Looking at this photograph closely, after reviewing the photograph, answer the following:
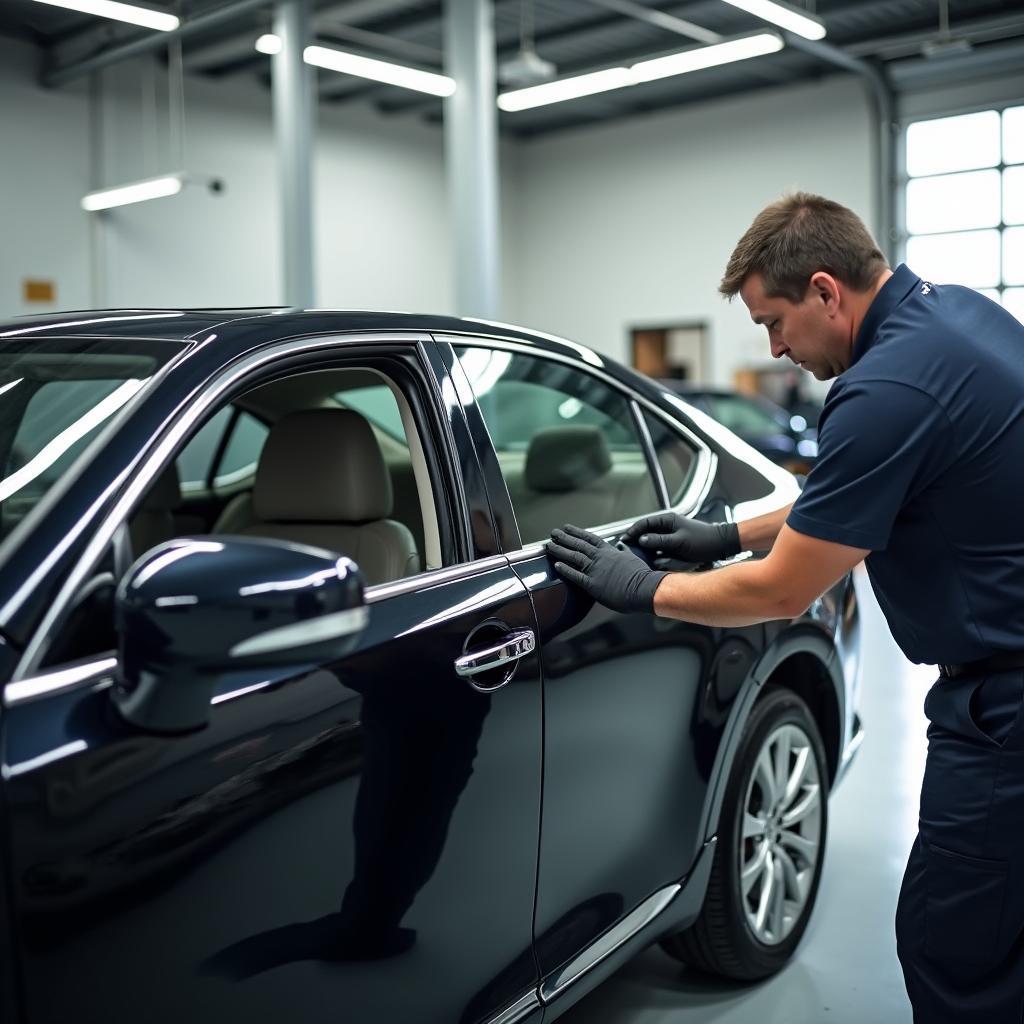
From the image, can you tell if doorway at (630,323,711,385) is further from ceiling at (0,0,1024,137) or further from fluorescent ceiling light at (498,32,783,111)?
fluorescent ceiling light at (498,32,783,111)

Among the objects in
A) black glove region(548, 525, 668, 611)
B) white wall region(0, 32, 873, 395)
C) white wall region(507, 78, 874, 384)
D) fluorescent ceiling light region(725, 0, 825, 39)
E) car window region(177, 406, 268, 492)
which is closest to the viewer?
black glove region(548, 525, 668, 611)

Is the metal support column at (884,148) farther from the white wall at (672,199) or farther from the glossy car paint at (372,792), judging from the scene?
the glossy car paint at (372,792)

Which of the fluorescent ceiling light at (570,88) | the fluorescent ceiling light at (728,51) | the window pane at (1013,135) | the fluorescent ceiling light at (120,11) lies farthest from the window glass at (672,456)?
the window pane at (1013,135)

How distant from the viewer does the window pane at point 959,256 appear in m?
13.6

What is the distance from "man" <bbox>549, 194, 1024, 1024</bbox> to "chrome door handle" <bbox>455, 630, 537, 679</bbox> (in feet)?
0.63

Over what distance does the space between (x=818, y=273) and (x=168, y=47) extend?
43.6ft

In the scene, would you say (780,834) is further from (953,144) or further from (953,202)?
(953,144)

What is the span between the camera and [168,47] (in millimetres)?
13211

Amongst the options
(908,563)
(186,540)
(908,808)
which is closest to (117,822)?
(186,540)

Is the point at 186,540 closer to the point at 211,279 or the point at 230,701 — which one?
the point at 230,701

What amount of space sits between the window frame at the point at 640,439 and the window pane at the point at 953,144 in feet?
42.6

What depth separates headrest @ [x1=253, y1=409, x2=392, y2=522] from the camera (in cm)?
201

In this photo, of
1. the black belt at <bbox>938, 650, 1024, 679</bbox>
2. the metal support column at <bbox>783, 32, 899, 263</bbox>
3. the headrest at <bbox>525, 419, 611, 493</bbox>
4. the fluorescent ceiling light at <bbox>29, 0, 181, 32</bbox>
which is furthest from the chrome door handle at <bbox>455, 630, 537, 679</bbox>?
the metal support column at <bbox>783, 32, 899, 263</bbox>

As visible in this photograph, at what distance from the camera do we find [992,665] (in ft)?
5.65
